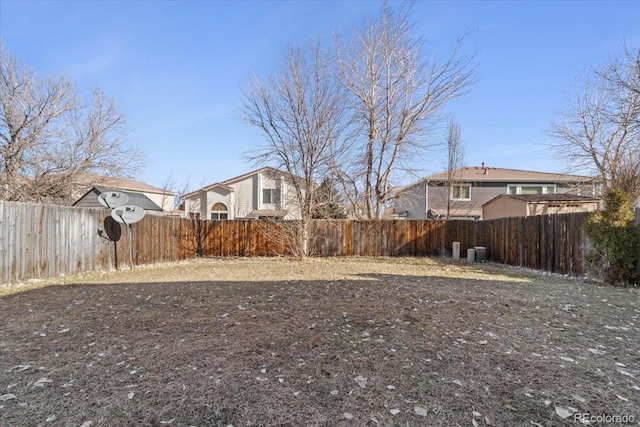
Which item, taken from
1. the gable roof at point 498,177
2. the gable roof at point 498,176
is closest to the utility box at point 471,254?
the gable roof at point 498,177

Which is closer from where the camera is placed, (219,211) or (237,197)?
(219,211)

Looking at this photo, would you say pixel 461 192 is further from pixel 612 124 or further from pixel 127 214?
pixel 127 214

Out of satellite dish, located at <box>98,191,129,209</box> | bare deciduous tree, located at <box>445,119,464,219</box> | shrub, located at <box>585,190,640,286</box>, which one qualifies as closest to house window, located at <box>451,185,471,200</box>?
bare deciduous tree, located at <box>445,119,464,219</box>

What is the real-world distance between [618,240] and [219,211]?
21.6m

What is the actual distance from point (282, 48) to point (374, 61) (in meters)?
4.24

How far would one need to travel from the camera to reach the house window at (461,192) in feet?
68.5

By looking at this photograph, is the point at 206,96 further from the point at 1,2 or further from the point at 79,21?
the point at 1,2

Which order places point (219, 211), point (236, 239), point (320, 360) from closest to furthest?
point (320, 360) < point (236, 239) < point (219, 211)

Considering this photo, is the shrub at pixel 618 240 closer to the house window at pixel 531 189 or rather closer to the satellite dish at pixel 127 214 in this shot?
the satellite dish at pixel 127 214

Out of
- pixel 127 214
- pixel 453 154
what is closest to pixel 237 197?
pixel 453 154

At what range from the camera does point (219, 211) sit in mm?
23859

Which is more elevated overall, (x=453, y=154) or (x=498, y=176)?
(x=453, y=154)

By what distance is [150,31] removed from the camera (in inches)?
338

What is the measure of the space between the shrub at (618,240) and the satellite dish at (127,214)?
1098 centimetres
